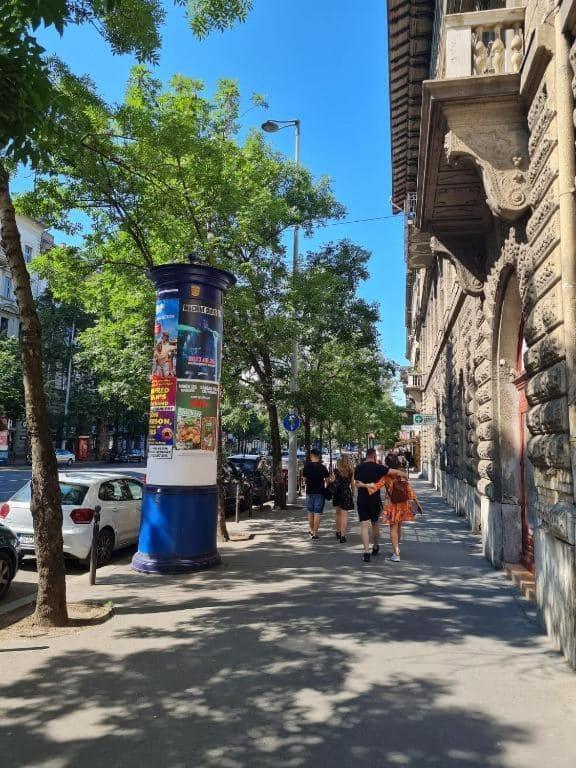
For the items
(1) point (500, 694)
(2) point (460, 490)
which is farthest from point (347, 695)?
(2) point (460, 490)

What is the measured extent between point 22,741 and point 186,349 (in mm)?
5743

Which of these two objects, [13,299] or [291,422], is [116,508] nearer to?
[291,422]

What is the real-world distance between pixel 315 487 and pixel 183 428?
3945mm

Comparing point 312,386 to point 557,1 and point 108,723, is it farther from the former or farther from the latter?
point 108,723

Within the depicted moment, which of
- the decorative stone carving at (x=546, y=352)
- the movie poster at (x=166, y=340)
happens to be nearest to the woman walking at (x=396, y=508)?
the decorative stone carving at (x=546, y=352)

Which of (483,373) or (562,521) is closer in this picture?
(562,521)

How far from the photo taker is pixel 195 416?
864 centimetres

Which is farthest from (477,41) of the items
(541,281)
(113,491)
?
(113,491)

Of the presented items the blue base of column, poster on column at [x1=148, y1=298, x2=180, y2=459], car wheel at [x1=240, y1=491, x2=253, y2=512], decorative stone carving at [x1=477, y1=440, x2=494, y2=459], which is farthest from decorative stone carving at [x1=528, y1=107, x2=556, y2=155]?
car wheel at [x1=240, y1=491, x2=253, y2=512]

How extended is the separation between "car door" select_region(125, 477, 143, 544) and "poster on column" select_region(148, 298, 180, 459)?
2773mm

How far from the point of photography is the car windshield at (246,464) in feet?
71.1

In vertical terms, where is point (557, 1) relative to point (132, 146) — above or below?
below

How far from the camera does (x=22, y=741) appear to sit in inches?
142

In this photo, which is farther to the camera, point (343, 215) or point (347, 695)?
point (343, 215)
